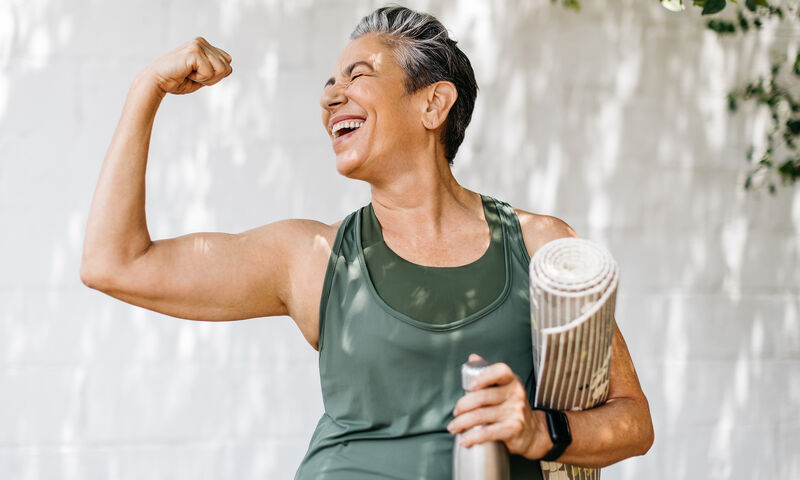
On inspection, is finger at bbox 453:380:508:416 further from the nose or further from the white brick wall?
the white brick wall

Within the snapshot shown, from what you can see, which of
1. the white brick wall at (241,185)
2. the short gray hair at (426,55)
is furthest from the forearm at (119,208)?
the white brick wall at (241,185)

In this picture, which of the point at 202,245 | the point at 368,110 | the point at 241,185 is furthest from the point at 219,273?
the point at 241,185

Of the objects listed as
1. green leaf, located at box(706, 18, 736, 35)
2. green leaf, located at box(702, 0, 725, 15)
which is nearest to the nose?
green leaf, located at box(702, 0, 725, 15)

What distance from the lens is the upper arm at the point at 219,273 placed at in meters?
1.58

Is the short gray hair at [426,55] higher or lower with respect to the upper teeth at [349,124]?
higher

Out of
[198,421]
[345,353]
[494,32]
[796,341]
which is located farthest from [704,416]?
[345,353]

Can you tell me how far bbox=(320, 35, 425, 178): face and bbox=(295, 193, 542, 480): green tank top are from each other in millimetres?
267

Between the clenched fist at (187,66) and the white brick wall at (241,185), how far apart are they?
121 centimetres

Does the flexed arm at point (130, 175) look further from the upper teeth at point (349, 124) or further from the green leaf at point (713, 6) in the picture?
the green leaf at point (713, 6)

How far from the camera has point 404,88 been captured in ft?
6.02

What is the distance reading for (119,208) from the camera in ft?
5.05

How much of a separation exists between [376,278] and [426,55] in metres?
0.52

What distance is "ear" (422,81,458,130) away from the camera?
6.10 feet

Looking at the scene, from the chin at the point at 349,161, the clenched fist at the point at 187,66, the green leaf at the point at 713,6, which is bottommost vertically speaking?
the chin at the point at 349,161
